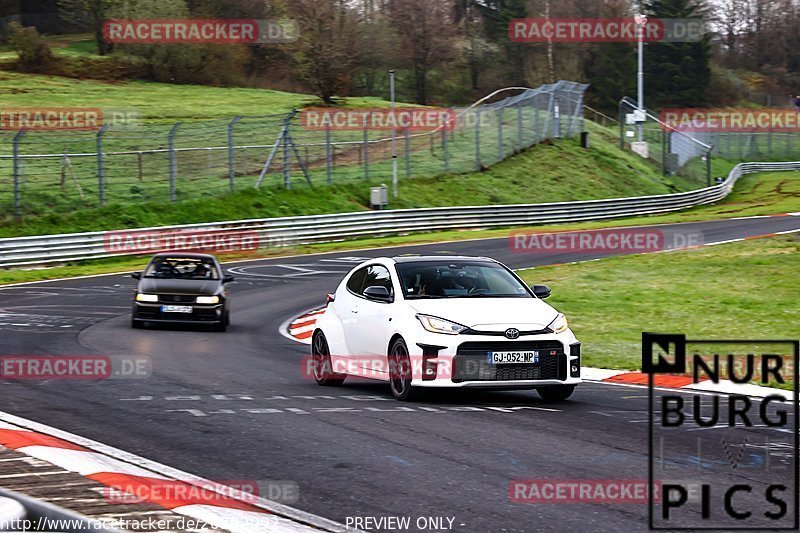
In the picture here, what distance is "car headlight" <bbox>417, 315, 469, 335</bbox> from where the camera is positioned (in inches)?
444

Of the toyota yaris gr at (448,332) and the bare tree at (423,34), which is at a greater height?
the bare tree at (423,34)

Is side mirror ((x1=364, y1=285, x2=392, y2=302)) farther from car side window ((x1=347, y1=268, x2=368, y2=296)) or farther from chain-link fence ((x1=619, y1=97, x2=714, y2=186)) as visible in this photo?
chain-link fence ((x1=619, y1=97, x2=714, y2=186))

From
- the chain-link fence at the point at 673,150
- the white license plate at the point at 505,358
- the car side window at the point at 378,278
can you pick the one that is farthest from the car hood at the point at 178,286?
the chain-link fence at the point at 673,150

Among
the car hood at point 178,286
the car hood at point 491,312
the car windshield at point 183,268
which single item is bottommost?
the car hood at point 178,286

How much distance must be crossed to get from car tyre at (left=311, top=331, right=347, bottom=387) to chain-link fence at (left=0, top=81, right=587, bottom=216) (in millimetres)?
22224

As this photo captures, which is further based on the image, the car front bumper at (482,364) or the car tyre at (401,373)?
the car tyre at (401,373)

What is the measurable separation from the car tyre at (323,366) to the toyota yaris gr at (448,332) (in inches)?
0.6

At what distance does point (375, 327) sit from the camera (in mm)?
12305

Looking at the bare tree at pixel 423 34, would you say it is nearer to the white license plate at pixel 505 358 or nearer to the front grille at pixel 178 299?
the front grille at pixel 178 299

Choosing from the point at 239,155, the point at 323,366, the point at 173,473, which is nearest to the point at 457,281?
the point at 323,366

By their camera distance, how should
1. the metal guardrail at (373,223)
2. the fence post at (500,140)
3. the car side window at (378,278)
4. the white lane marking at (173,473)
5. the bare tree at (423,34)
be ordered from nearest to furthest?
the white lane marking at (173,473) → the car side window at (378,278) → the metal guardrail at (373,223) → the fence post at (500,140) → the bare tree at (423,34)

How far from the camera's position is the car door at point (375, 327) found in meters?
12.1

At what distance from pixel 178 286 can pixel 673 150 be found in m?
49.2

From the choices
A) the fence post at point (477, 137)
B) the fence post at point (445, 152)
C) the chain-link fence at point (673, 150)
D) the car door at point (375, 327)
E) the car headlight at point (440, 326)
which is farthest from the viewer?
the chain-link fence at point (673, 150)
